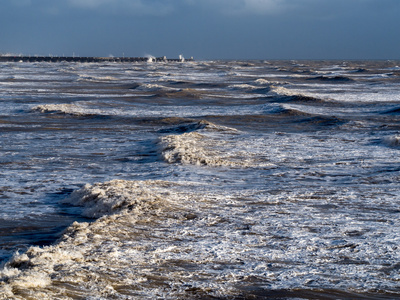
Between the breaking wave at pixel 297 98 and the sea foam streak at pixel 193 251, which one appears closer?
the sea foam streak at pixel 193 251

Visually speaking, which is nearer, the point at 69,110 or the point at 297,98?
the point at 69,110

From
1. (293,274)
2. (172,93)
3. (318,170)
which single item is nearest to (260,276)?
(293,274)

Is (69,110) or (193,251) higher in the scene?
(69,110)

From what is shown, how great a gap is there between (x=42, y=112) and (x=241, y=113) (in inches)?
320

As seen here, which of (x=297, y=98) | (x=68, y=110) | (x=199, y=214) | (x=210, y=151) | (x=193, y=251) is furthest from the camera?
(x=297, y=98)

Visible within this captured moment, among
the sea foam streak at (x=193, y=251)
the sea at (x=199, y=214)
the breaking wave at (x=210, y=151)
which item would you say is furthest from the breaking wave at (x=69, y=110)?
the sea foam streak at (x=193, y=251)

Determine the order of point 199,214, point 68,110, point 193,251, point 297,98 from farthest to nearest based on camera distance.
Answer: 1. point 297,98
2. point 68,110
3. point 199,214
4. point 193,251

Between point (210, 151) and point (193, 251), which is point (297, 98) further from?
point (193, 251)

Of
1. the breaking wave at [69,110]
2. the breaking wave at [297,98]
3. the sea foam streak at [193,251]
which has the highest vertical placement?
the breaking wave at [69,110]

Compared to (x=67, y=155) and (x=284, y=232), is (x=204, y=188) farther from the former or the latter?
(x=67, y=155)

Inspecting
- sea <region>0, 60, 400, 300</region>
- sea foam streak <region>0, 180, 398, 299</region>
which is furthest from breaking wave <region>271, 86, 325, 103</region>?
sea foam streak <region>0, 180, 398, 299</region>

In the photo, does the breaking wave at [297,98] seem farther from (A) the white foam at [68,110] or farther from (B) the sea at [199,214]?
(B) the sea at [199,214]

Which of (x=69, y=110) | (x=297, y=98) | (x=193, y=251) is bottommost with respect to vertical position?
(x=193, y=251)

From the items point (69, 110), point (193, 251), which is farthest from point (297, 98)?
point (193, 251)
